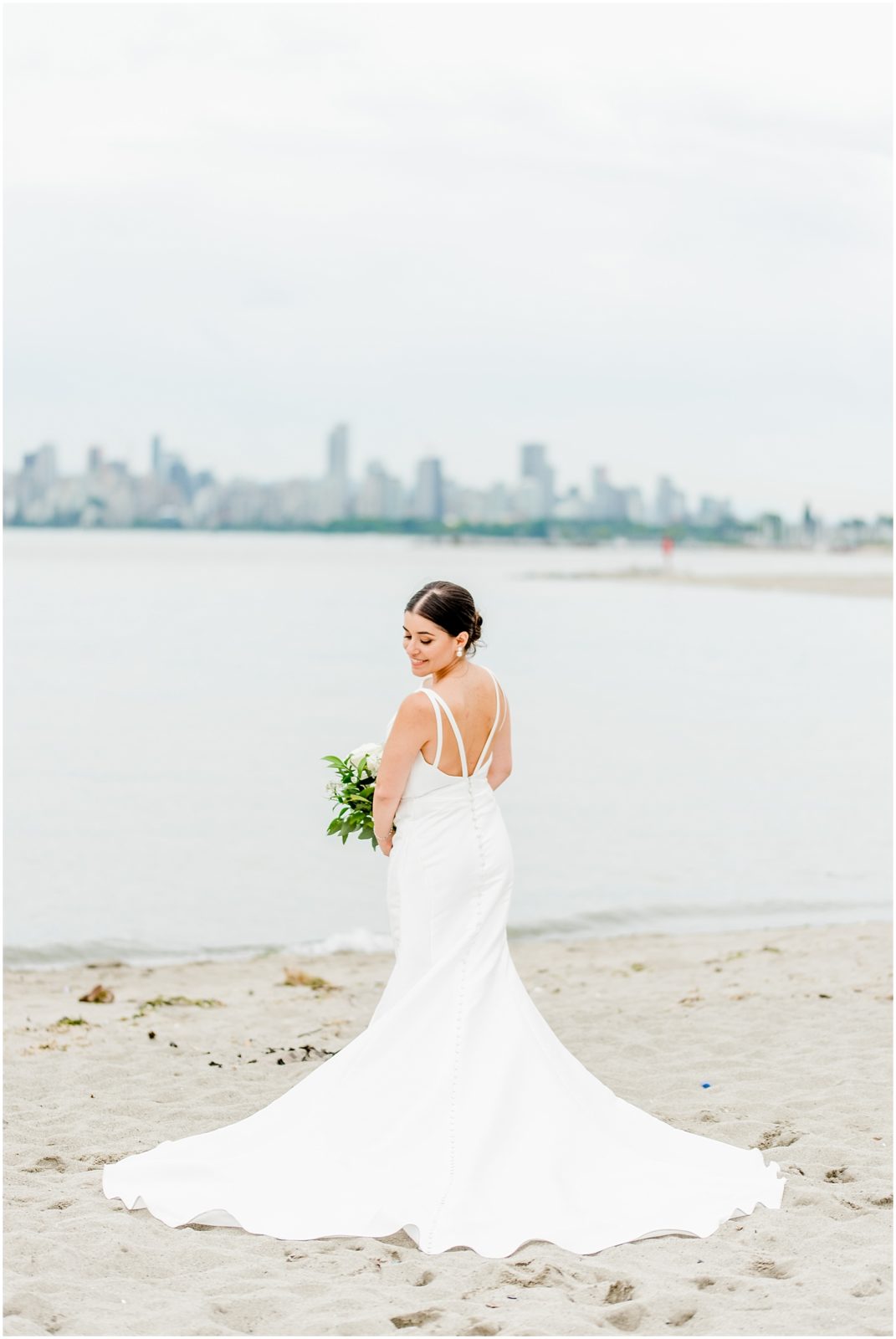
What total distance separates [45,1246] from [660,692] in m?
25.2

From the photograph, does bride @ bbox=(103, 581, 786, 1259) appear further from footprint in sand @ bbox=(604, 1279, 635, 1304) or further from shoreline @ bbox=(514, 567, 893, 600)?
shoreline @ bbox=(514, 567, 893, 600)

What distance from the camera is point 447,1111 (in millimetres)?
4793

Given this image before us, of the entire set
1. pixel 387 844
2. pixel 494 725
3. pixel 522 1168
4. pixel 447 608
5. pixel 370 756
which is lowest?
pixel 522 1168

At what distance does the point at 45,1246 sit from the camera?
446 cm

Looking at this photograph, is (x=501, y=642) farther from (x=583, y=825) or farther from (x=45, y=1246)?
(x=45, y=1246)

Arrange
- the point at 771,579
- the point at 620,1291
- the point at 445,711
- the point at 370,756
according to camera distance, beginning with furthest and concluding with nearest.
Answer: the point at 771,579, the point at 370,756, the point at 445,711, the point at 620,1291

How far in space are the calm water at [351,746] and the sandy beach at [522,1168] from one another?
179cm

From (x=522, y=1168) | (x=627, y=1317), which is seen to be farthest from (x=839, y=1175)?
(x=627, y=1317)

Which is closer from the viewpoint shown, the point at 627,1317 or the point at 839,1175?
the point at 627,1317

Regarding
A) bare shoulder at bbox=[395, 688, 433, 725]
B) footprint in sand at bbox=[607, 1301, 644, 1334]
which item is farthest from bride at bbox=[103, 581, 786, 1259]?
footprint in sand at bbox=[607, 1301, 644, 1334]

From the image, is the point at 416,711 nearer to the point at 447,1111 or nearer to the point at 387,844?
the point at 387,844

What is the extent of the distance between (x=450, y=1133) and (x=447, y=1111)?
8cm

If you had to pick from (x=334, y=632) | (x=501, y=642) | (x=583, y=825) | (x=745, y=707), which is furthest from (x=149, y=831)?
A: (x=334, y=632)

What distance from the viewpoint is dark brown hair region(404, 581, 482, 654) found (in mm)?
4816
